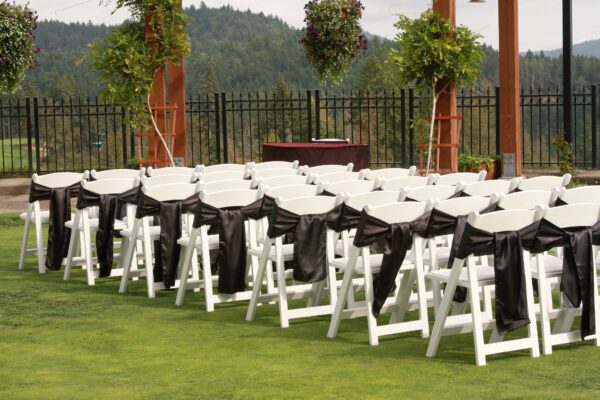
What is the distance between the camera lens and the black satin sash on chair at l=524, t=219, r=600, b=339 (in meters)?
6.53

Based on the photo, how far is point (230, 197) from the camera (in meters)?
8.13

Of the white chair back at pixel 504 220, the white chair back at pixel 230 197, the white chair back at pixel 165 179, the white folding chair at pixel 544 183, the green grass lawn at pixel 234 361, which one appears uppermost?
the white chair back at pixel 165 179

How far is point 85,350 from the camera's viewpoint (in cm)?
683

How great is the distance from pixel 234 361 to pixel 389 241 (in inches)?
49.5

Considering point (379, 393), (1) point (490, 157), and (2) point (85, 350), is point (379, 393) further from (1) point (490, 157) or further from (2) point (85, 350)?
(1) point (490, 157)

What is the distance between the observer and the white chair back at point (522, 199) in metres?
7.00

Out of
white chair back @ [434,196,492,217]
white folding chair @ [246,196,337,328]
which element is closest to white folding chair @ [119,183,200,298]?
white folding chair @ [246,196,337,328]

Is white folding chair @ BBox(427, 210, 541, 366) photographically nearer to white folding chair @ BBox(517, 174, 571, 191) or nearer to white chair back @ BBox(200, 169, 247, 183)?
white folding chair @ BBox(517, 174, 571, 191)

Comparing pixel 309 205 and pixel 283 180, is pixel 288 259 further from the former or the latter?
pixel 283 180

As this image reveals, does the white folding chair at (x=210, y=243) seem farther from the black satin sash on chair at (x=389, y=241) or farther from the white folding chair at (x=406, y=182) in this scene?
the black satin sash on chair at (x=389, y=241)

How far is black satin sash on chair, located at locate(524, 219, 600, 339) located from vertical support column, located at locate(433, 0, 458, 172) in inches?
295

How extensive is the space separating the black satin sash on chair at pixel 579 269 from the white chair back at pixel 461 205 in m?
0.65

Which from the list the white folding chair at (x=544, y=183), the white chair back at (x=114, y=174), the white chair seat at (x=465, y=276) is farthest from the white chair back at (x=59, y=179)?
the white chair seat at (x=465, y=276)

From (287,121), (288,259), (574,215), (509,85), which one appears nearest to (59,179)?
(288,259)
